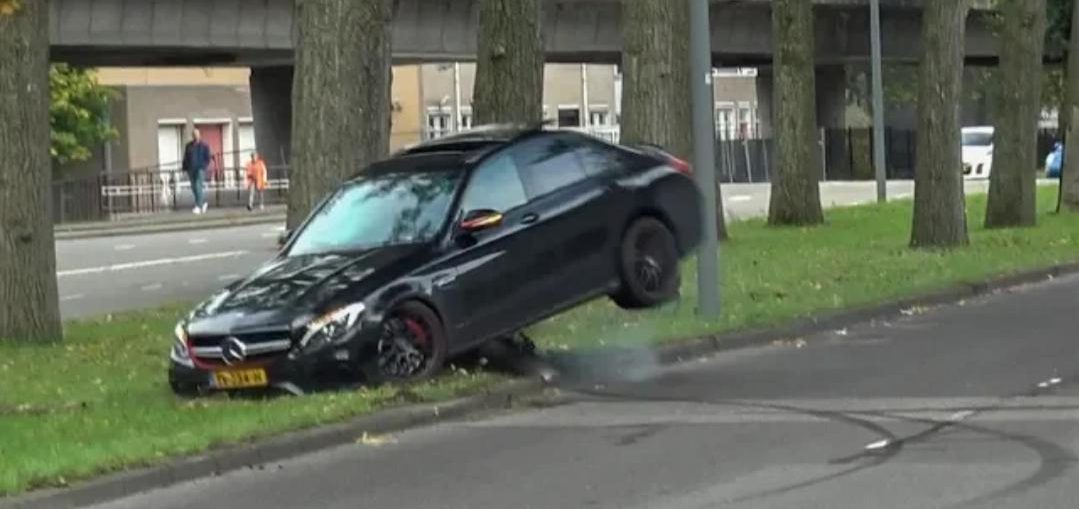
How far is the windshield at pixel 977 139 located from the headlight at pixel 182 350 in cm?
5175

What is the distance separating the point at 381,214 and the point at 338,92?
2602 mm

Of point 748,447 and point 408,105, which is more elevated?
point 408,105

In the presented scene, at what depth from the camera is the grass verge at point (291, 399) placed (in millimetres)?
12477

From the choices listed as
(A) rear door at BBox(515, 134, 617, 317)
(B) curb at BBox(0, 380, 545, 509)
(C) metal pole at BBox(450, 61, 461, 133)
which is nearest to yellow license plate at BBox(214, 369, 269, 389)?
(B) curb at BBox(0, 380, 545, 509)

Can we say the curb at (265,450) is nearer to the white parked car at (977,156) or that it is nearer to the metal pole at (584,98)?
the white parked car at (977,156)

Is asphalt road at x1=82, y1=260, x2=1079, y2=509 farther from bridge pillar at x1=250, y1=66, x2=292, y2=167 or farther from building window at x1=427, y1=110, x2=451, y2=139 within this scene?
building window at x1=427, y1=110, x2=451, y2=139

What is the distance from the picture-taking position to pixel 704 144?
61.1 feet

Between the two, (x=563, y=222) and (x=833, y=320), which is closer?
(x=563, y=222)

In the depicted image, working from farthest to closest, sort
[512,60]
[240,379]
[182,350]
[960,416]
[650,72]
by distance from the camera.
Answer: [650,72] → [512,60] → [182,350] → [240,379] → [960,416]

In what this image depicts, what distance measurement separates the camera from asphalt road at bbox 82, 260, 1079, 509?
10672 mm

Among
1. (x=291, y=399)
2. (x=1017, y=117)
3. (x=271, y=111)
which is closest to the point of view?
(x=291, y=399)

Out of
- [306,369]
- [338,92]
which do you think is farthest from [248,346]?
[338,92]

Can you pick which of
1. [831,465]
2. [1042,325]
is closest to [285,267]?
[831,465]

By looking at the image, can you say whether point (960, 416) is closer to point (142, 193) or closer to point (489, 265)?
point (489, 265)
